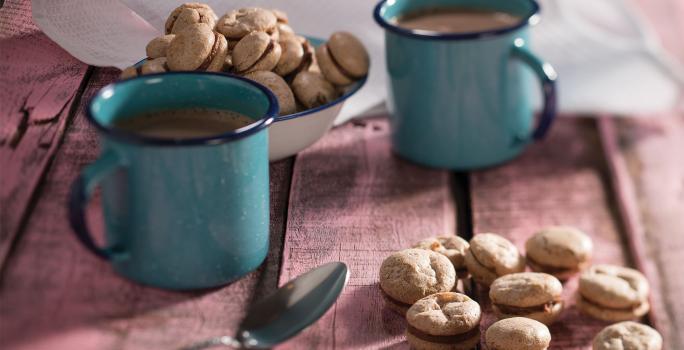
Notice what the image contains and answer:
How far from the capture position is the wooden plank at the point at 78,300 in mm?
570

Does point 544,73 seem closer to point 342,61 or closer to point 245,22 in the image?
point 342,61

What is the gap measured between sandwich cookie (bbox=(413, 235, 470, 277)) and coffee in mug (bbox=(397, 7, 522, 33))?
0.28 meters

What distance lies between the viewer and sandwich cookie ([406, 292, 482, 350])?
0.66 metres

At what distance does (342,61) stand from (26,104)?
0.99 ft

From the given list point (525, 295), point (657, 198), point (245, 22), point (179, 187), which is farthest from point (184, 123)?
point (657, 198)

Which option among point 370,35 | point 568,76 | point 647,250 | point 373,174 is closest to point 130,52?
point 373,174

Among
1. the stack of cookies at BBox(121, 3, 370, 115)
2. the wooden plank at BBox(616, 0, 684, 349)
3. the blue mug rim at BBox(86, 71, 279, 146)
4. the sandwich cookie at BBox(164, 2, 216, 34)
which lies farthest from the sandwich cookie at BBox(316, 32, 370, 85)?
the wooden plank at BBox(616, 0, 684, 349)

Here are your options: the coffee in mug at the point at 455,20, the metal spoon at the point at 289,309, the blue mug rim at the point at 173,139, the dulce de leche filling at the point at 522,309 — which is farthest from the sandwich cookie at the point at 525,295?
the coffee in mug at the point at 455,20

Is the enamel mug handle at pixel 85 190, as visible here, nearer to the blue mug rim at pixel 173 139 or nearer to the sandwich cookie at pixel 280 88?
the blue mug rim at pixel 173 139

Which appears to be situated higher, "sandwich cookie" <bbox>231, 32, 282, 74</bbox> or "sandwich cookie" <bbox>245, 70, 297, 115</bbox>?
"sandwich cookie" <bbox>231, 32, 282, 74</bbox>

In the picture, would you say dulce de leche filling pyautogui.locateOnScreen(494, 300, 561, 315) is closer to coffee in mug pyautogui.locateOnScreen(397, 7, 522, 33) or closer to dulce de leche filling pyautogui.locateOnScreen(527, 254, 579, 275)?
dulce de leche filling pyautogui.locateOnScreen(527, 254, 579, 275)

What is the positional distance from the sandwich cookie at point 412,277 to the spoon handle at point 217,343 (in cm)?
14

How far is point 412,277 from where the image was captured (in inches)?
28.1

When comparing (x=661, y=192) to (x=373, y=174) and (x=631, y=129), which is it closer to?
(x=631, y=129)
